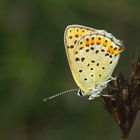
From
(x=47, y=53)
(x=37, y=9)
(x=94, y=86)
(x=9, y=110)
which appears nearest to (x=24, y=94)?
(x=9, y=110)

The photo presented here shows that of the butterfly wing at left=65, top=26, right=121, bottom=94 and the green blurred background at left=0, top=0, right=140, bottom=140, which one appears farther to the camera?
the green blurred background at left=0, top=0, right=140, bottom=140

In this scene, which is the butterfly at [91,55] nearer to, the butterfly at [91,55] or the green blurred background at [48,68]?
the butterfly at [91,55]

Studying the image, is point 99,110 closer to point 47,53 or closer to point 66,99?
point 66,99

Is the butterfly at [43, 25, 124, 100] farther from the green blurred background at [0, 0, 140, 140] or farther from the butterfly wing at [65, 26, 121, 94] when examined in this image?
the green blurred background at [0, 0, 140, 140]

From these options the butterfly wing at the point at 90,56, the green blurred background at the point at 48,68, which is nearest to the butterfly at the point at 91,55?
the butterfly wing at the point at 90,56

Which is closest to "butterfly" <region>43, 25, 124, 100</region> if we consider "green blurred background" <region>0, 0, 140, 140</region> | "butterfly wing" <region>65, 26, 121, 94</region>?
"butterfly wing" <region>65, 26, 121, 94</region>

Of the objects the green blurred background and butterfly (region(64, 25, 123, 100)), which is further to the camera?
the green blurred background
